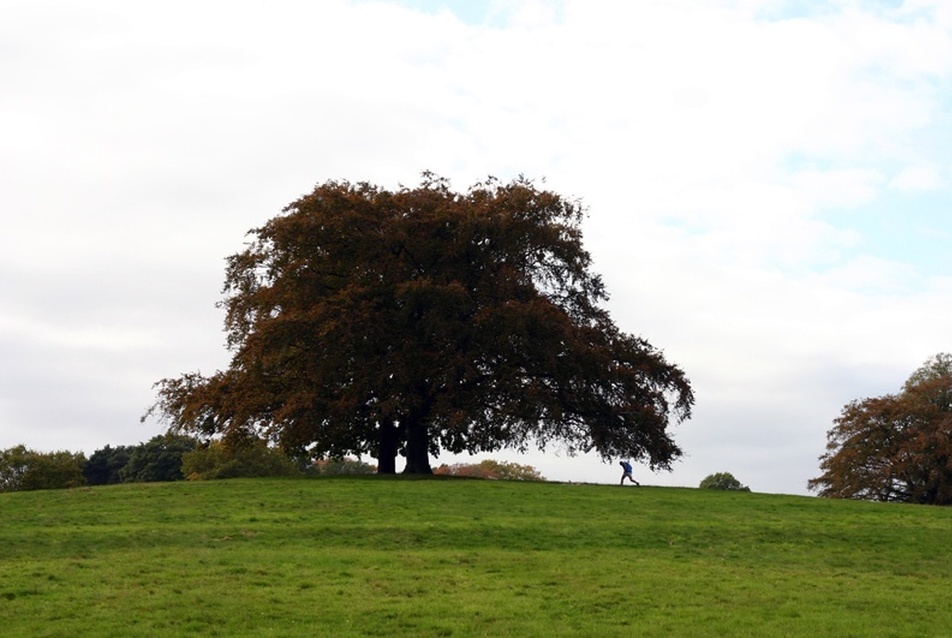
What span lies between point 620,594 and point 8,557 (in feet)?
52.2

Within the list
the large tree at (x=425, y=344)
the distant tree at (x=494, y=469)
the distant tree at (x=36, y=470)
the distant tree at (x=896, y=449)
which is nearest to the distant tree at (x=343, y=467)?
the distant tree at (x=494, y=469)

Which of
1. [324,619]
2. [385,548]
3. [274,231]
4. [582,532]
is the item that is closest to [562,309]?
[274,231]

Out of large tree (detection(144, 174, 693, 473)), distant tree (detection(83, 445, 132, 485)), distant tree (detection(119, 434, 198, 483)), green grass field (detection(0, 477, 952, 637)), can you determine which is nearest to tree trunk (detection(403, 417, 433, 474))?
large tree (detection(144, 174, 693, 473))

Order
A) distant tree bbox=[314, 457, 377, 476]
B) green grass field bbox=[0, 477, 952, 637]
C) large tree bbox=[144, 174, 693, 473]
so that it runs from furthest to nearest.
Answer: distant tree bbox=[314, 457, 377, 476]
large tree bbox=[144, 174, 693, 473]
green grass field bbox=[0, 477, 952, 637]

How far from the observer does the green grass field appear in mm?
22531

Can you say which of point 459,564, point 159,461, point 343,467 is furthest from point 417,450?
point 343,467

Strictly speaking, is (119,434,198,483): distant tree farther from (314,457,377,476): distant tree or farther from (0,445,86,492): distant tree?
(0,445,86,492): distant tree

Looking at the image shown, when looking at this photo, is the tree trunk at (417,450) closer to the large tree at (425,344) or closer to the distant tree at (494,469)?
the large tree at (425,344)

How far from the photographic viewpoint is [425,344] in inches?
1992

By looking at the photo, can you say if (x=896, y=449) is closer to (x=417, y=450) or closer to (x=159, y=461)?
(x=417, y=450)

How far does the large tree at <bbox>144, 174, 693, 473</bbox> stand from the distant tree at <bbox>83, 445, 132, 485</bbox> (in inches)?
2773

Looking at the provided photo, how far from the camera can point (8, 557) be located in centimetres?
2823

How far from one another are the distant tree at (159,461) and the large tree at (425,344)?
176ft

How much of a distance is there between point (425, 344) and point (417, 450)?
5.88 metres
